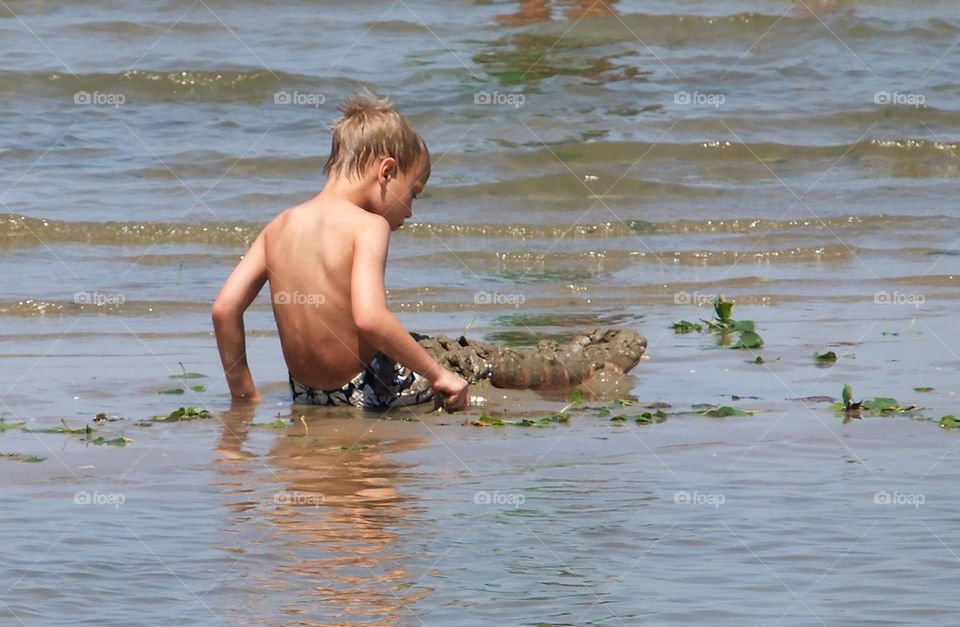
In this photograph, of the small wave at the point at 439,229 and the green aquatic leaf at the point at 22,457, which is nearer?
the green aquatic leaf at the point at 22,457

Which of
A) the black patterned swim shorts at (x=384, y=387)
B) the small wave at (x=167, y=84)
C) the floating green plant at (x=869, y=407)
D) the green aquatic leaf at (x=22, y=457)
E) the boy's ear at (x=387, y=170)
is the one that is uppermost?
the small wave at (x=167, y=84)

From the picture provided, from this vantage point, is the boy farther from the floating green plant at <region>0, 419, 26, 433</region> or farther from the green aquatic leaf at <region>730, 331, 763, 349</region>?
the green aquatic leaf at <region>730, 331, 763, 349</region>

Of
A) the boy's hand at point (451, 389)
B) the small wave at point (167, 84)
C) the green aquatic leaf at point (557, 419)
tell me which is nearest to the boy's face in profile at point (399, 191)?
the boy's hand at point (451, 389)

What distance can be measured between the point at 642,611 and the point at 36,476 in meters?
1.92

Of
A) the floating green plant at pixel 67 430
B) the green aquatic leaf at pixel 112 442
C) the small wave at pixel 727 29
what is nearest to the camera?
the green aquatic leaf at pixel 112 442

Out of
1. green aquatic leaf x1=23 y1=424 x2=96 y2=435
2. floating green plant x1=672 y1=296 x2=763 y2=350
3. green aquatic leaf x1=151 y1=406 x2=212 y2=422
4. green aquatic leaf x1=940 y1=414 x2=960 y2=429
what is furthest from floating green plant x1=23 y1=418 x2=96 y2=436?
floating green plant x1=672 y1=296 x2=763 y2=350

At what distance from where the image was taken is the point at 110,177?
10.9 metres

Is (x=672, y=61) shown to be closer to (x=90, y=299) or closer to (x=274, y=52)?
(x=274, y=52)

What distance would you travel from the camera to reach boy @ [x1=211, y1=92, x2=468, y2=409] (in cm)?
534

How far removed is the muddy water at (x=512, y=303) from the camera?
3.65 metres

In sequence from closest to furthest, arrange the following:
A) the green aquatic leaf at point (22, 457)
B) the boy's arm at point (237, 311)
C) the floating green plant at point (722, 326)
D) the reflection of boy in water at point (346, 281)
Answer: the green aquatic leaf at point (22, 457)
the reflection of boy in water at point (346, 281)
the boy's arm at point (237, 311)
the floating green plant at point (722, 326)

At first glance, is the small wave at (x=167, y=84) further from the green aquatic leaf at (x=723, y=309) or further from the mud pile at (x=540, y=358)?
the mud pile at (x=540, y=358)

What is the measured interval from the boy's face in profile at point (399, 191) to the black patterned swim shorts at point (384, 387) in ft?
1.59

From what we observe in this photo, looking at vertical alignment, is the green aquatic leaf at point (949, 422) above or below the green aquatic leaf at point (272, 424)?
above
